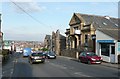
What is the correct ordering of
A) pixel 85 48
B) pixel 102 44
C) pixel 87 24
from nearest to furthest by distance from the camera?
pixel 102 44
pixel 85 48
pixel 87 24

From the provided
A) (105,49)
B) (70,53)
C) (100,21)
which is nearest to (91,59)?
(105,49)

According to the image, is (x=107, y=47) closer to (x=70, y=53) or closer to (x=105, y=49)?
(x=105, y=49)

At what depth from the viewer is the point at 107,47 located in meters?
33.7

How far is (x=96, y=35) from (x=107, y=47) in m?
3.30

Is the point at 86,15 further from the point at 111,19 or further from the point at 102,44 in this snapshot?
the point at 102,44

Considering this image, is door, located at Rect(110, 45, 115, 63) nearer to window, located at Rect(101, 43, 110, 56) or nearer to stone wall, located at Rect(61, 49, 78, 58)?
window, located at Rect(101, 43, 110, 56)

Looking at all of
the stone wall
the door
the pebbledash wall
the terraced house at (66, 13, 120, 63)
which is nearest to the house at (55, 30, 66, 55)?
the stone wall

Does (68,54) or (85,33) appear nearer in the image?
(85,33)

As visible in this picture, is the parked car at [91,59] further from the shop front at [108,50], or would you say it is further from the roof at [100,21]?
the roof at [100,21]

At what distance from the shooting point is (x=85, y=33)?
48.6 metres

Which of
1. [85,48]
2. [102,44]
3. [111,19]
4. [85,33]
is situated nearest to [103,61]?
[102,44]

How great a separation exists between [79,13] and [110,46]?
866 inches

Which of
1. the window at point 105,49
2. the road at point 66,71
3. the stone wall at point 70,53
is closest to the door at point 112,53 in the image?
the window at point 105,49

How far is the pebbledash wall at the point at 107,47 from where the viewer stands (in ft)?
102
